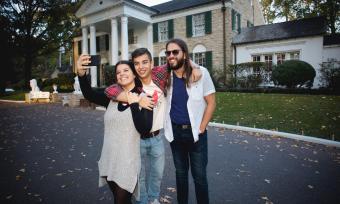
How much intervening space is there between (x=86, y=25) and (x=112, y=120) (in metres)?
23.8

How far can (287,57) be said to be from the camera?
18.5 metres

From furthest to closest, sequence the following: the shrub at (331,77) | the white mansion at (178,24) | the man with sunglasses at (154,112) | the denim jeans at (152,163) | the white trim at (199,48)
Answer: the white trim at (199,48)
the white mansion at (178,24)
the shrub at (331,77)
the denim jeans at (152,163)
the man with sunglasses at (154,112)

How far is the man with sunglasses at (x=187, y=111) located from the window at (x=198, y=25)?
62.9ft

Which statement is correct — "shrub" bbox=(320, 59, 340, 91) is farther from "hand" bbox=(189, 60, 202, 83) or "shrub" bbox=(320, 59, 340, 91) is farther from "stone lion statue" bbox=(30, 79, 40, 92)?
"stone lion statue" bbox=(30, 79, 40, 92)

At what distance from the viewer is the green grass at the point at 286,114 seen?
757 cm

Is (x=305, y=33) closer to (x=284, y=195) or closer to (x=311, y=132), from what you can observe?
(x=311, y=132)

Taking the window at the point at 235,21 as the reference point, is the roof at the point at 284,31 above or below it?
below

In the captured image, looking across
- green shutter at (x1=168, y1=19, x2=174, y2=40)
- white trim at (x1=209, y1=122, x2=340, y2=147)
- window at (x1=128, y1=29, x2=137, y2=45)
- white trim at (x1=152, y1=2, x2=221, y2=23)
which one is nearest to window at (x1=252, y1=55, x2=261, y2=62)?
white trim at (x1=152, y1=2, x2=221, y2=23)

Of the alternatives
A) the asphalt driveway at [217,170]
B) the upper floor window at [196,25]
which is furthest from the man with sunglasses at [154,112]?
the upper floor window at [196,25]

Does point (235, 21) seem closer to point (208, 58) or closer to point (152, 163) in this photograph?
point (208, 58)

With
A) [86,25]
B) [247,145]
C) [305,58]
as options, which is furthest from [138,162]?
[86,25]

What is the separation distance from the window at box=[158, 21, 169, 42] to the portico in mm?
1104

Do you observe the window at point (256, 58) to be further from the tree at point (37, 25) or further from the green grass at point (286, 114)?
the tree at point (37, 25)

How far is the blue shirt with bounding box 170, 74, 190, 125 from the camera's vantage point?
2680 millimetres
